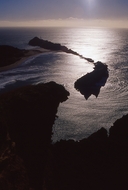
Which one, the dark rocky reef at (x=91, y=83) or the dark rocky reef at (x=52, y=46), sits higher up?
the dark rocky reef at (x=52, y=46)

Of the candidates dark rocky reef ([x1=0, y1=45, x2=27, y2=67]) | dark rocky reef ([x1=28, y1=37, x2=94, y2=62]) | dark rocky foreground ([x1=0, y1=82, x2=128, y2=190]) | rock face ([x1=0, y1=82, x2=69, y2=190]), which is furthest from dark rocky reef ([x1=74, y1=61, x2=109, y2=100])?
dark rocky reef ([x1=28, y1=37, x2=94, y2=62])

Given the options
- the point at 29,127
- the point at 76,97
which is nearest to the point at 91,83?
the point at 76,97

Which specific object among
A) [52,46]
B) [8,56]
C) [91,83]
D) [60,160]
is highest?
[52,46]

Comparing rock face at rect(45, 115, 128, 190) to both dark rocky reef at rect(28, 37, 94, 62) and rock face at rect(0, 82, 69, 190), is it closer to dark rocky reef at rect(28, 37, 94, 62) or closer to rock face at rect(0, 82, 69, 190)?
rock face at rect(0, 82, 69, 190)

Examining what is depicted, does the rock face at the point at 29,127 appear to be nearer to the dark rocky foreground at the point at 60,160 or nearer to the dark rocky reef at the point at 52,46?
the dark rocky foreground at the point at 60,160

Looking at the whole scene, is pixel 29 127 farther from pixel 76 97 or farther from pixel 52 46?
pixel 52 46

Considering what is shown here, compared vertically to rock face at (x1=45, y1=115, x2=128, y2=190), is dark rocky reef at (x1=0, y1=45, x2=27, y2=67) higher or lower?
higher

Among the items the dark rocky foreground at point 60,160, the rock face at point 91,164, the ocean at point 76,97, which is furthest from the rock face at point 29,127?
the ocean at point 76,97
